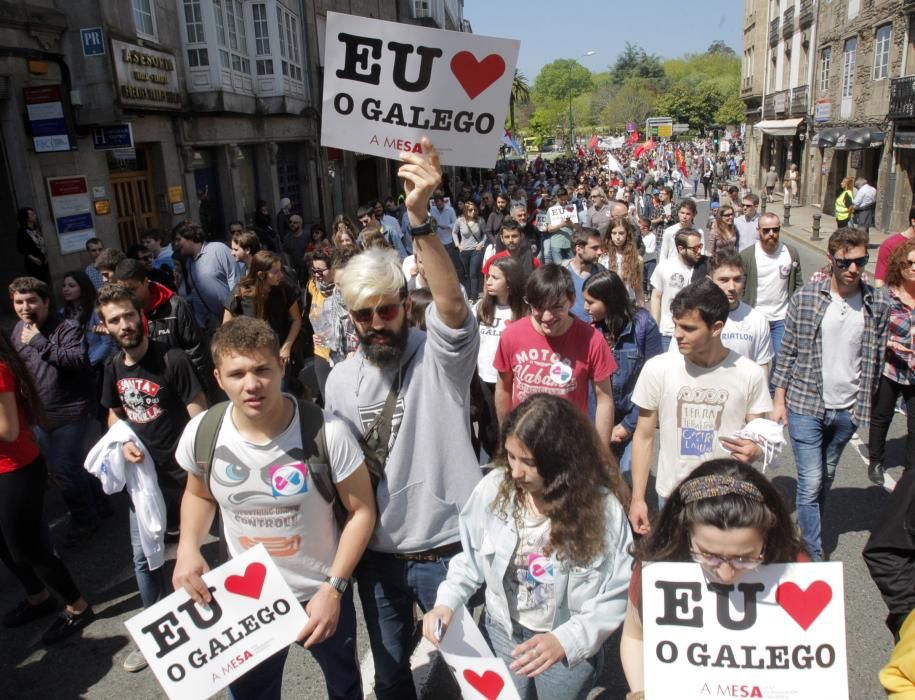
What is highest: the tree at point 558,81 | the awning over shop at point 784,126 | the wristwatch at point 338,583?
the tree at point 558,81

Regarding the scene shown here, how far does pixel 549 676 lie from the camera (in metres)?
2.41

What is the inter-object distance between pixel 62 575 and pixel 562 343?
3003 millimetres

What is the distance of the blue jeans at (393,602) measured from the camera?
2.70 meters

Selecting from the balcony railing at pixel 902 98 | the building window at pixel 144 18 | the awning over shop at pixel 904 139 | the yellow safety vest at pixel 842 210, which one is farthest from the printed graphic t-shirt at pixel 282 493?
the balcony railing at pixel 902 98

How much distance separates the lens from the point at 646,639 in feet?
6.86

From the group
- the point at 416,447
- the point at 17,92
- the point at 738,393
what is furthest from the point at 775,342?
the point at 17,92

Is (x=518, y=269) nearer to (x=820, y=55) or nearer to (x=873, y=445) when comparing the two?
(x=873, y=445)

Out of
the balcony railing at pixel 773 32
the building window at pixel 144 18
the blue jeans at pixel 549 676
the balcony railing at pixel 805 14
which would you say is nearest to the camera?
the blue jeans at pixel 549 676

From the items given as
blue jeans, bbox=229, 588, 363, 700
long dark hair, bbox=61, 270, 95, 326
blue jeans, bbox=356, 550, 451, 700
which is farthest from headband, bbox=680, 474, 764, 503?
long dark hair, bbox=61, 270, 95, 326

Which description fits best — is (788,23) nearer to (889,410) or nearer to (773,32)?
(773,32)

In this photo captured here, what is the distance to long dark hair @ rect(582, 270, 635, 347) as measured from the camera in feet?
14.2

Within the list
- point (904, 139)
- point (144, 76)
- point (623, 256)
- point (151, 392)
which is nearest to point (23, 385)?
point (151, 392)

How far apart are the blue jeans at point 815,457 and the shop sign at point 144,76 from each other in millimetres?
10571

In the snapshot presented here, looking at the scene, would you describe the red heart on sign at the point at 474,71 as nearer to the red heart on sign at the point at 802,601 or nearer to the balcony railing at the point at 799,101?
the red heart on sign at the point at 802,601
